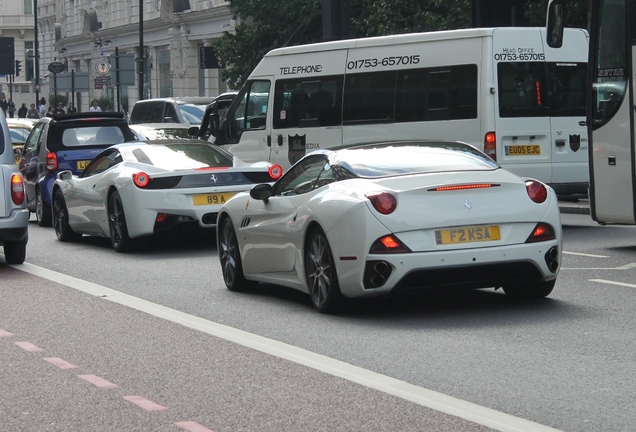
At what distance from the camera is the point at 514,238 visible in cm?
989

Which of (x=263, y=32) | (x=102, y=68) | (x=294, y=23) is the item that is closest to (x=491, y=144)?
(x=294, y=23)

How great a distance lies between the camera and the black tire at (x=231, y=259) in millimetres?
12047

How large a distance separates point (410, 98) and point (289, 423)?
12.9 meters

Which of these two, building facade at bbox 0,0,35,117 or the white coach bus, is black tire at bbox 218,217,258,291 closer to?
the white coach bus

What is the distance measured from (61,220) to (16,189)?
13.4ft

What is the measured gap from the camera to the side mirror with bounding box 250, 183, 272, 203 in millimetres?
11328

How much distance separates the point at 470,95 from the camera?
17.8 metres

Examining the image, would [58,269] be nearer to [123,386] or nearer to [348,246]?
[348,246]

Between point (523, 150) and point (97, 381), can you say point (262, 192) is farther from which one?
point (523, 150)

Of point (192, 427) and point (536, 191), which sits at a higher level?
point (536, 191)

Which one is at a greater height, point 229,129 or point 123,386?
point 229,129

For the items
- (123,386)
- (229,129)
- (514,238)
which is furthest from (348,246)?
(229,129)

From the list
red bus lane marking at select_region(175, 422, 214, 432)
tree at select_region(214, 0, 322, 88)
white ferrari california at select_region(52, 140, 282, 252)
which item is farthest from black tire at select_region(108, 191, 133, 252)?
tree at select_region(214, 0, 322, 88)

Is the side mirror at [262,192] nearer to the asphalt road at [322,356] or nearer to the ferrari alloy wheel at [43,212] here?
the asphalt road at [322,356]
